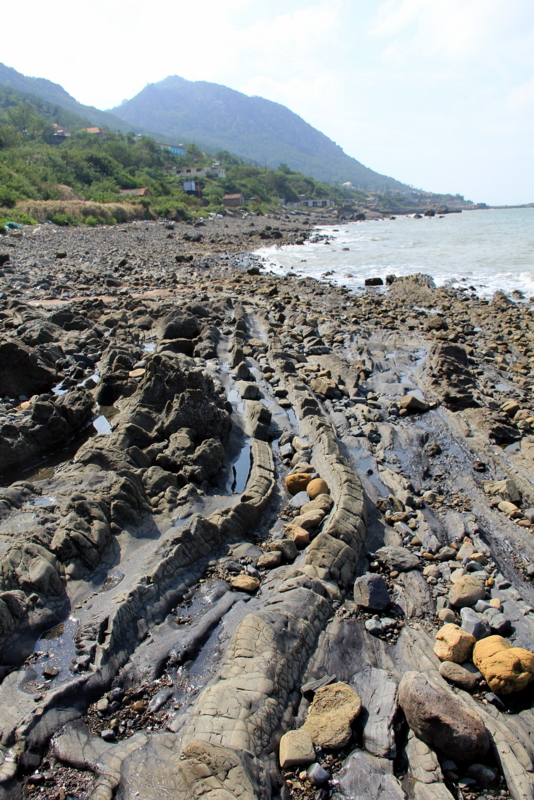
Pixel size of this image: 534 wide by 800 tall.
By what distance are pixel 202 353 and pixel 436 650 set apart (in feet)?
29.5

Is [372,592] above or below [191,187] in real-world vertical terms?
below

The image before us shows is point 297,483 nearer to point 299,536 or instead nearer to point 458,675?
point 299,536

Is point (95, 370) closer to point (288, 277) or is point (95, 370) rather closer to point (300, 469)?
point (300, 469)

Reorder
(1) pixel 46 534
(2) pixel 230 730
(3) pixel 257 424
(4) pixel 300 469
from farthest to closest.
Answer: (3) pixel 257 424, (4) pixel 300 469, (1) pixel 46 534, (2) pixel 230 730

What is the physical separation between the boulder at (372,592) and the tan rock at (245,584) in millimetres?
991

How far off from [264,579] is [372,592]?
1.09 m

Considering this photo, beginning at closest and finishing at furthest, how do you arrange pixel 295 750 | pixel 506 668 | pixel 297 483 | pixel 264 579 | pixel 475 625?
pixel 295 750 → pixel 506 668 → pixel 475 625 → pixel 264 579 → pixel 297 483

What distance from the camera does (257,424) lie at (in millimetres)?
8109

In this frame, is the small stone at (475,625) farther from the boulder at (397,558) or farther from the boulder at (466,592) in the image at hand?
the boulder at (397,558)

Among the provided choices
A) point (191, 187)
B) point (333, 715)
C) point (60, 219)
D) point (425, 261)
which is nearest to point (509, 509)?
point (333, 715)

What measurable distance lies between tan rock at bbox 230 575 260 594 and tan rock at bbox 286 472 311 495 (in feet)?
6.07

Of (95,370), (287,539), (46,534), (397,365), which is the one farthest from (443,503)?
(95,370)

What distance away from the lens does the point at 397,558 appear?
5211mm

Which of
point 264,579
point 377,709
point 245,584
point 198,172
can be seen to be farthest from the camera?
point 198,172
